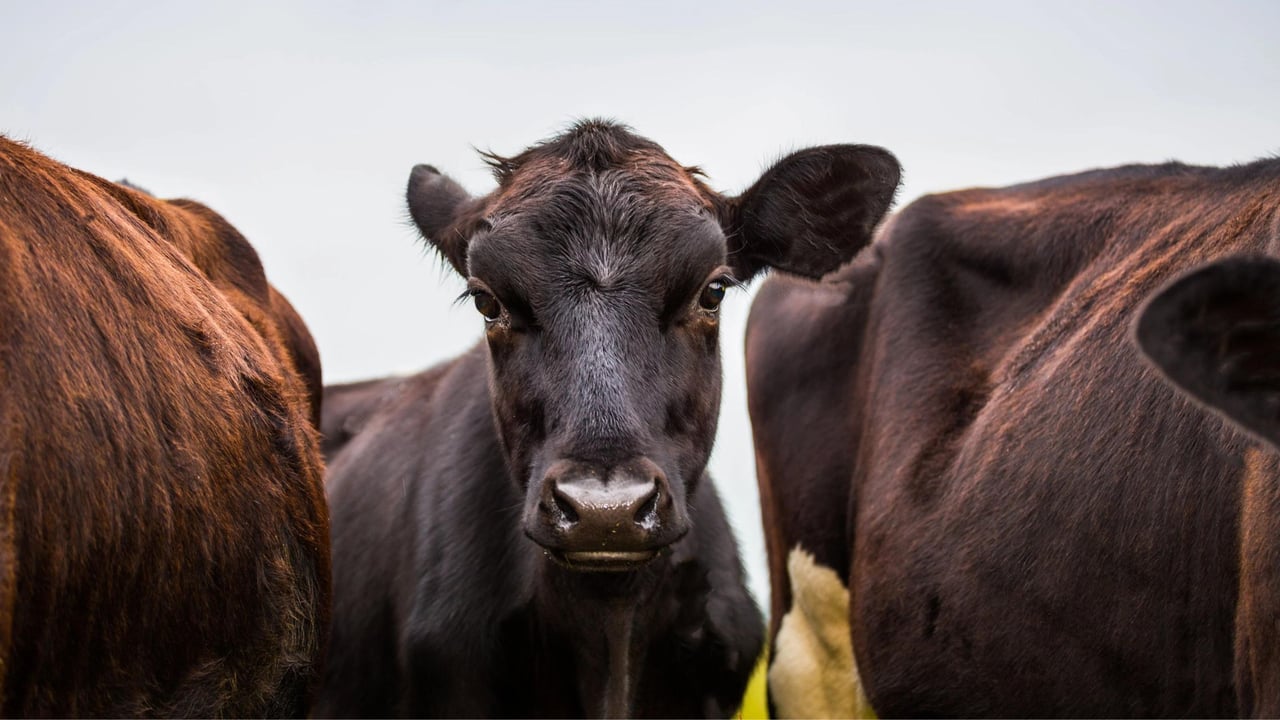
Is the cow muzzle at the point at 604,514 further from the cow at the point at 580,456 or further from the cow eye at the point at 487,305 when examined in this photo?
the cow eye at the point at 487,305

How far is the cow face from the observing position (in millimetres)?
4129

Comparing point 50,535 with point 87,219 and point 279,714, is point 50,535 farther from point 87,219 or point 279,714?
point 279,714

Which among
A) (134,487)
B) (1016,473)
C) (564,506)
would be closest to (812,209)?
(1016,473)

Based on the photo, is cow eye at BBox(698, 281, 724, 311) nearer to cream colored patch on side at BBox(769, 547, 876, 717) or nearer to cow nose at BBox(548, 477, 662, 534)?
cow nose at BBox(548, 477, 662, 534)

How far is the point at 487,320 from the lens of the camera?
16.2 ft

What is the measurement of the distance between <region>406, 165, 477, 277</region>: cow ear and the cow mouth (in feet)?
5.86

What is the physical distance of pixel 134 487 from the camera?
304 cm

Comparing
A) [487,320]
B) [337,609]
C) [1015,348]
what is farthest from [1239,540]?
[337,609]

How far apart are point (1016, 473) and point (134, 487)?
341 cm

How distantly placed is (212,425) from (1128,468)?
3.08 m

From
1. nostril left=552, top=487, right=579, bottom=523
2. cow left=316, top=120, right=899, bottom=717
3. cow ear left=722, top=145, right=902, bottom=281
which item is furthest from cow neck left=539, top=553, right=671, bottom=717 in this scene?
cow ear left=722, top=145, right=902, bottom=281

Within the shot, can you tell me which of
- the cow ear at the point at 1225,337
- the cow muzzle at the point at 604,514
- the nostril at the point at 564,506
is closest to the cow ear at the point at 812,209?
the cow muzzle at the point at 604,514

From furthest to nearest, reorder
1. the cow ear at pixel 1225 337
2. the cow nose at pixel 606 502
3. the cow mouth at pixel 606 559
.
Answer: the cow mouth at pixel 606 559 → the cow nose at pixel 606 502 → the cow ear at pixel 1225 337

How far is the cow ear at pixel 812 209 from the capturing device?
5.46 meters
